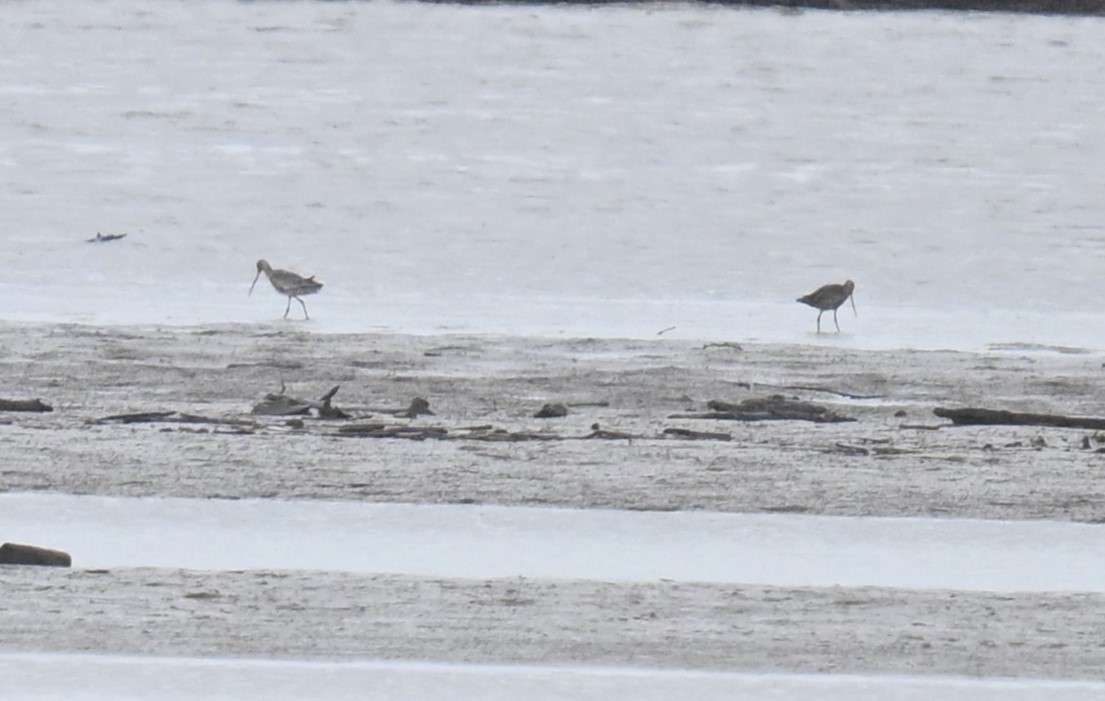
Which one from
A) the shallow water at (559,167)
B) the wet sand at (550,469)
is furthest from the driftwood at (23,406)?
the shallow water at (559,167)

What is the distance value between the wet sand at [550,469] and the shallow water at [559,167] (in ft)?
5.87

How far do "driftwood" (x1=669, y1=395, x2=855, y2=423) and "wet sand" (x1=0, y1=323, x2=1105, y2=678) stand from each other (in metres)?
0.11

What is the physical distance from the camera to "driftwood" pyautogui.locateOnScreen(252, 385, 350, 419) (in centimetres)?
917

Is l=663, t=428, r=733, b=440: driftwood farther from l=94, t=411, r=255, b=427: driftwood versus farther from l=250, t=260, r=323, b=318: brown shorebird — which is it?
l=250, t=260, r=323, b=318: brown shorebird

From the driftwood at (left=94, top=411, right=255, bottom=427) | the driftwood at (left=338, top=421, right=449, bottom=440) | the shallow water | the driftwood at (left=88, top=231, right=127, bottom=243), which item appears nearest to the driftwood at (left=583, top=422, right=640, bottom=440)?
the driftwood at (left=338, top=421, right=449, bottom=440)

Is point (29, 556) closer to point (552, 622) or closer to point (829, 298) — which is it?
point (552, 622)

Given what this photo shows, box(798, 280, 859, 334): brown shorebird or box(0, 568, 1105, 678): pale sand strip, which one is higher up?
box(798, 280, 859, 334): brown shorebird

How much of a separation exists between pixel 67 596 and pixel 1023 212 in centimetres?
1524

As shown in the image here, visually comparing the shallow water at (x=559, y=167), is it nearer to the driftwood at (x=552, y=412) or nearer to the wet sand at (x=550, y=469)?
the wet sand at (x=550, y=469)

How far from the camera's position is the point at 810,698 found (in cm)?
486

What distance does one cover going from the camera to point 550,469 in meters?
7.97

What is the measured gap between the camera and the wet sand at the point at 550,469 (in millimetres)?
5297

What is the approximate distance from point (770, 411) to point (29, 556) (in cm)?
439

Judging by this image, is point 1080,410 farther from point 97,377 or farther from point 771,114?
point 771,114
